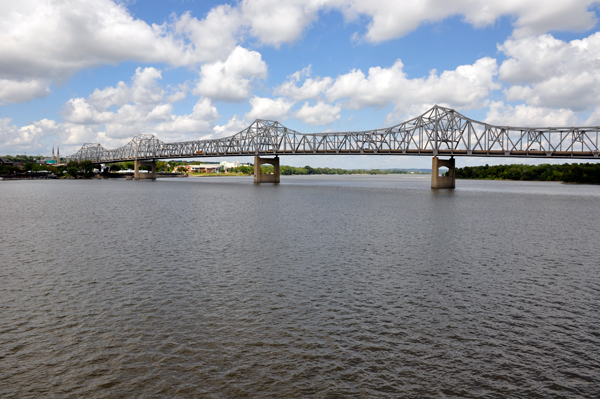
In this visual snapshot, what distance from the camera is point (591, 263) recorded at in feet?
81.3

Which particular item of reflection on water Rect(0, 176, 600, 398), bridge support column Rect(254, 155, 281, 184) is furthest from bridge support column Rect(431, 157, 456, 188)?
reflection on water Rect(0, 176, 600, 398)

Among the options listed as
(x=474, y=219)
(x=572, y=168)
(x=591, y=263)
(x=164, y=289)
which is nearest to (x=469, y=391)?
(x=164, y=289)

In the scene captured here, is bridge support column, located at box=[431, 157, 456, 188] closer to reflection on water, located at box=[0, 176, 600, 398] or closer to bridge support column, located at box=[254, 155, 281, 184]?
bridge support column, located at box=[254, 155, 281, 184]

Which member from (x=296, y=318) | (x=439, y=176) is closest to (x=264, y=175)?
(x=439, y=176)

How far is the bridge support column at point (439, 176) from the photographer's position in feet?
396

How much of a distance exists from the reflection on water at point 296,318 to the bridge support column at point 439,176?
303 ft

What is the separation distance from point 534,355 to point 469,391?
10.9 feet

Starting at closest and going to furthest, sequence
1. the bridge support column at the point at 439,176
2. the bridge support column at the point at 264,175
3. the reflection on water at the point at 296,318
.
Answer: the reflection on water at the point at 296,318 < the bridge support column at the point at 439,176 < the bridge support column at the point at 264,175

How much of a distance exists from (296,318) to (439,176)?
387 ft

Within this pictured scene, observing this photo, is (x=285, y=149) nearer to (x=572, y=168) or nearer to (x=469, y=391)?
(x=572, y=168)

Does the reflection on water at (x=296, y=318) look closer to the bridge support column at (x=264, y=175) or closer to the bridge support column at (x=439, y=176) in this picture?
the bridge support column at (x=439, y=176)

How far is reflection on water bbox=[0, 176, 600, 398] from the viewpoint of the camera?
10703 millimetres

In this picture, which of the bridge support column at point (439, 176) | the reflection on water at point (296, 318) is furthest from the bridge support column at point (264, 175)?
the reflection on water at point (296, 318)

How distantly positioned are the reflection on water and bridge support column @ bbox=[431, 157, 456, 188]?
92.4 metres
